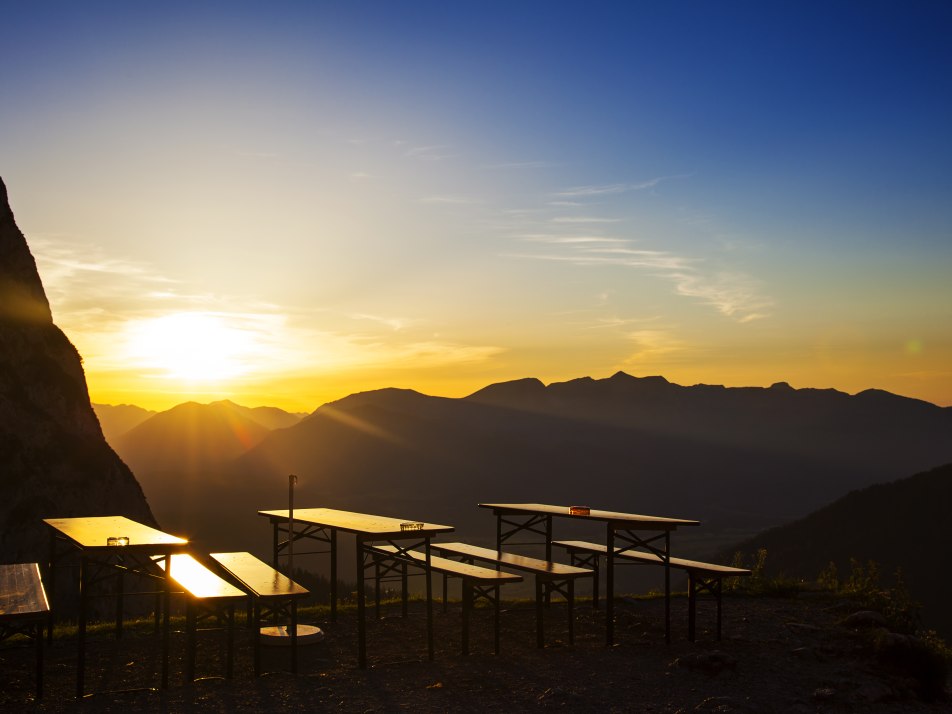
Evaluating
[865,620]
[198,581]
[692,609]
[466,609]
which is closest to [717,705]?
[692,609]

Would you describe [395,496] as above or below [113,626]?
below

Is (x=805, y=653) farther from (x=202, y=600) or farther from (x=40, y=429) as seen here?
(x=40, y=429)

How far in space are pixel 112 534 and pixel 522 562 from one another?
5.28m

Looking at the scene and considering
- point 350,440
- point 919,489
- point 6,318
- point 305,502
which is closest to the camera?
point 6,318

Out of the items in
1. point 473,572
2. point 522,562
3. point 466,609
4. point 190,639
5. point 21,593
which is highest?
point 21,593

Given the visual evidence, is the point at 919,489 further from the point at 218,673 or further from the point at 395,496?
the point at 395,496

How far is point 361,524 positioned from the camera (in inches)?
409

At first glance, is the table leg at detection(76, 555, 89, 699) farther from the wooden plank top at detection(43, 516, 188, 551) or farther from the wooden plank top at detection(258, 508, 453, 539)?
the wooden plank top at detection(258, 508, 453, 539)

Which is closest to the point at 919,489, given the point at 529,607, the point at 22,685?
the point at 529,607

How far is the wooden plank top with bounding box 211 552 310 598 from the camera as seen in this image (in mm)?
8625

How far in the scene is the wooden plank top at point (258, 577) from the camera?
28.3ft

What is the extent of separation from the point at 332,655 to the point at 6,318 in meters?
29.5

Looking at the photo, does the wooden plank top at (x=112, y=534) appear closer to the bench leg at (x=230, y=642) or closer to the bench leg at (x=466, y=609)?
the bench leg at (x=230, y=642)

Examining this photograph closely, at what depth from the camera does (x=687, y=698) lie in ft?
26.7
